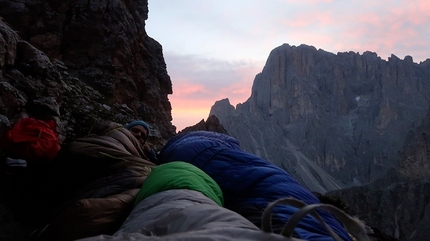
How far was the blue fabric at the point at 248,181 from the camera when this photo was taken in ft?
9.14

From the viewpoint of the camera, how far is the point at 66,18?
22.3 meters

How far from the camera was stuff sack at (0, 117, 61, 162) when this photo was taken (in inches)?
180

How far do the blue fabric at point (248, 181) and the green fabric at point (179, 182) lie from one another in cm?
26

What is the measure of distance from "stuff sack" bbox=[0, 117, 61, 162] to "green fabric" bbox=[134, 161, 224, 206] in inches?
79.4

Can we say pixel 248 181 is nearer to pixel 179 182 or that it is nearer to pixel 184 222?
pixel 179 182

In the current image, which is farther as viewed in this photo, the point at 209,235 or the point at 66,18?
the point at 66,18

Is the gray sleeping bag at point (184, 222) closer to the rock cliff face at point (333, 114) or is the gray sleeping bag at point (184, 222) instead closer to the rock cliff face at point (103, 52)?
the rock cliff face at point (103, 52)

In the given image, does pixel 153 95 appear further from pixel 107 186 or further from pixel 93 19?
pixel 107 186

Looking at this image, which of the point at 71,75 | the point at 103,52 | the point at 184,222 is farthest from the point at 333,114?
the point at 184,222

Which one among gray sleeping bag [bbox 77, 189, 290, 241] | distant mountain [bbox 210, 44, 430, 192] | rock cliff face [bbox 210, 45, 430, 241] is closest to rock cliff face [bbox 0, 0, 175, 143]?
gray sleeping bag [bbox 77, 189, 290, 241]

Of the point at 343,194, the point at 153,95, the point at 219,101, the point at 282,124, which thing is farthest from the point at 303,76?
the point at 153,95

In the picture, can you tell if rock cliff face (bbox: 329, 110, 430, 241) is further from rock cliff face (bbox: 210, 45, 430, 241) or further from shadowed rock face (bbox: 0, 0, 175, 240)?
shadowed rock face (bbox: 0, 0, 175, 240)

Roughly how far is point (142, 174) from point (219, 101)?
142245 mm

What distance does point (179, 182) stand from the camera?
296cm
